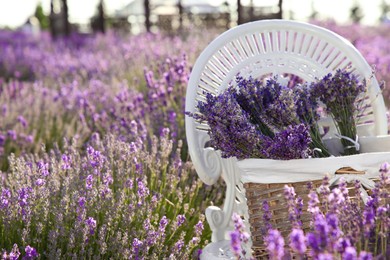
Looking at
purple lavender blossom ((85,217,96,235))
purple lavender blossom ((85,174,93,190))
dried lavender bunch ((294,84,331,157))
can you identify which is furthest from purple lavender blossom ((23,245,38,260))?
dried lavender bunch ((294,84,331,157))

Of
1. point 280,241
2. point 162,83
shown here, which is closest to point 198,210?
point 162,83

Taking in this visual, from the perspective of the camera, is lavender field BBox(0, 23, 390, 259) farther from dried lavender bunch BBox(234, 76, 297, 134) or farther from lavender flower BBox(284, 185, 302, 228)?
lavender flower BBox(284, 185, 302, 228)

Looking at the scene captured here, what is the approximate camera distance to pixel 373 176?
231 centimetres

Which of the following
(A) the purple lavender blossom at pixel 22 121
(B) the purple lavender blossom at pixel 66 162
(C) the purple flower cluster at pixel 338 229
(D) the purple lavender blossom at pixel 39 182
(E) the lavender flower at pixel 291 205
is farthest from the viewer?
(A) the purple lavender blossom at pixel 22 121

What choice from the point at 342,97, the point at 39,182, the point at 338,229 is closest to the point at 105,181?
the point at 39,182

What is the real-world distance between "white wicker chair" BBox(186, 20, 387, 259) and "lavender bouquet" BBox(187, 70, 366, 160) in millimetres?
152

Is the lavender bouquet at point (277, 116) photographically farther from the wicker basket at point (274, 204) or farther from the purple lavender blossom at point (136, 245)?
the purple lavender blossom at point (136, 245)

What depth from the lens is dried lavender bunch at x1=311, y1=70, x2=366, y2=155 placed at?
8.67ft

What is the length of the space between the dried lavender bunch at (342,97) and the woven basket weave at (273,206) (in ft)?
1.35

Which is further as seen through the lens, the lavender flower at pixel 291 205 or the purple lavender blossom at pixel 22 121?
the purple lavender blossom at pixel 22 121

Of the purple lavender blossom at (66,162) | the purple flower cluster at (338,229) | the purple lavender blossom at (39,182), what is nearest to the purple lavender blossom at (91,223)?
the purple lavender blossom at (39,182)

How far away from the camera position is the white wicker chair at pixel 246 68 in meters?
2.83

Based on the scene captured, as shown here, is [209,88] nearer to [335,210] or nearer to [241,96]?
[241,96]

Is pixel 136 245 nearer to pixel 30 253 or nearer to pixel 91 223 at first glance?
pixel 91 223
